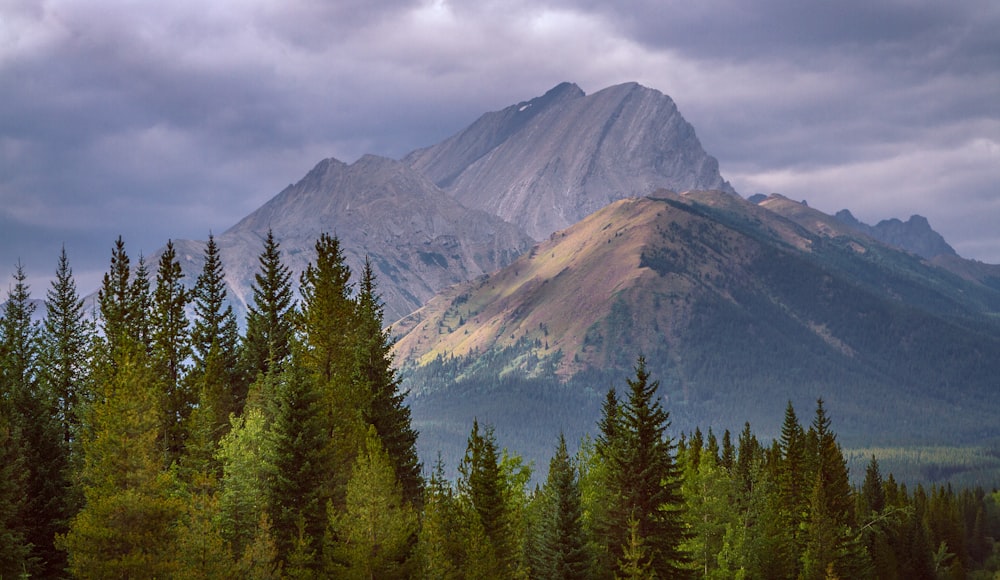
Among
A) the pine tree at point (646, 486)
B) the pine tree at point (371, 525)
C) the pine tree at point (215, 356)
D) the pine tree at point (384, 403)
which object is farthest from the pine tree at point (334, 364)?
the pine tree at point (646, 486)

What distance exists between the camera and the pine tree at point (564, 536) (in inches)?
2544

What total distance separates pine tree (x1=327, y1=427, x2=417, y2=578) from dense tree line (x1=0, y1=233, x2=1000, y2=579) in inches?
4.2

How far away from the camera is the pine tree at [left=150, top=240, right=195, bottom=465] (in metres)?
71.6

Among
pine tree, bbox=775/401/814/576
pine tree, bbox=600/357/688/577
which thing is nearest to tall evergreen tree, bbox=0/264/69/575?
pine tree, bbox=600/357/688/577

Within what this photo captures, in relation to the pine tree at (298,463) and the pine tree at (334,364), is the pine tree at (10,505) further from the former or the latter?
the pine tree at (334,364)

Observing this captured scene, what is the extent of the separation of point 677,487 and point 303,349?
25.2 meters

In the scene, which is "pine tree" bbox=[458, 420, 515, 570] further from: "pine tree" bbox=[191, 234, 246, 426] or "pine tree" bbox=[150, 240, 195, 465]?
"pine tree" bbox=[150, 240, 195, 465]

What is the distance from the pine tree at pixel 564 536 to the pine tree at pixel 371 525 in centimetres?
1187

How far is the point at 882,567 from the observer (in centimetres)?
12125

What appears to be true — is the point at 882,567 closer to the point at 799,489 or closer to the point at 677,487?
the point at 799,489

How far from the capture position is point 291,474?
55875mm

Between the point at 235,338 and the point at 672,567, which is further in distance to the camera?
the point at 235,338

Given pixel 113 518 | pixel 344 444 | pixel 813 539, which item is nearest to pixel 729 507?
pixel 813 539

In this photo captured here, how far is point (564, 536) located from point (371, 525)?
15378mm
